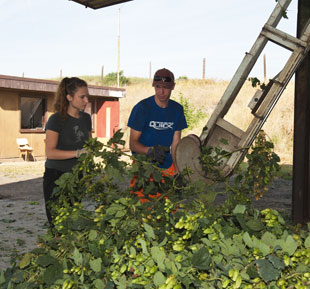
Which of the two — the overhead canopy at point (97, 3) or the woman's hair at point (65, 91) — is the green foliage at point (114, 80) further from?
the woman's hair at point (65, 91)

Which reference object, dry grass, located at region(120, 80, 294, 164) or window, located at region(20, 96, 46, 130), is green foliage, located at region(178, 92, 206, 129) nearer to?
dry grass, located at region(120, 80, 294, 164)

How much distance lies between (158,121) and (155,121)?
0.10 ft

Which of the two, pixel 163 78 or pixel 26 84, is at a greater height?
pixel 163 78

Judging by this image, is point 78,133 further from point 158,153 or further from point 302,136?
point 302,136

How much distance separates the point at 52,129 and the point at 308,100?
3218 mm

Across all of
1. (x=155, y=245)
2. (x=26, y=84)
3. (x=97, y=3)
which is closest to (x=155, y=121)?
(x=155, y=245)

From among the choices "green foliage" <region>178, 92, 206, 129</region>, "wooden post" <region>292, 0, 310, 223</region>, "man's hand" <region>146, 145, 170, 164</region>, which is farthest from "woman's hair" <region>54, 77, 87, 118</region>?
"green foliage" <region>178, 92, 206, 129</region>

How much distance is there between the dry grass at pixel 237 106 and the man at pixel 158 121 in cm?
1403

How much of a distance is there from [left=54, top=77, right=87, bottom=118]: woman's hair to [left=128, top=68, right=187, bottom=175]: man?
599 millimetres

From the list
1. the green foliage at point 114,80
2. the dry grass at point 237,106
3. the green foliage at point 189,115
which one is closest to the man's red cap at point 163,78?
the dry grass at point 237,106

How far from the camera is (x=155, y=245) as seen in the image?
1.79m

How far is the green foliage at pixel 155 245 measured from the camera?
1.63 m

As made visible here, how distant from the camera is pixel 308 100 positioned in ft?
18.9

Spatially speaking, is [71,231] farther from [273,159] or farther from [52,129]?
[52,129]
